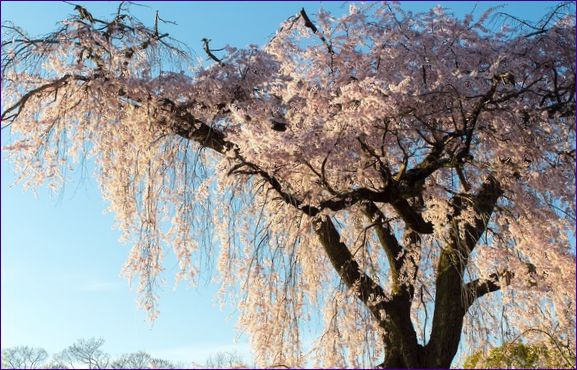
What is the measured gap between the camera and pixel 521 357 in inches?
227

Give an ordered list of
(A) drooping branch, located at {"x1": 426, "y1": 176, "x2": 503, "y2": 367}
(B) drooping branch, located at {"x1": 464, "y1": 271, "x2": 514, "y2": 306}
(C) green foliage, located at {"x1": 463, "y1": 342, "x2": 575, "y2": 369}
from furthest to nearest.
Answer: (A) drooping branch, located at {"x1": 426, "y1": 176, "x2": 503, "y2": 367} → (B) drooping branch, located at {"x1": 464, "y1": 271, "x2": 514, "y2": 306} → (C) green foliage, located at {"x1": 463, "y1": 342, "x2": 575, "y2": 369}

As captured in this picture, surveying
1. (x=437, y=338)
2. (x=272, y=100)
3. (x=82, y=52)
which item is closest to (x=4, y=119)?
(x=82, y=52)

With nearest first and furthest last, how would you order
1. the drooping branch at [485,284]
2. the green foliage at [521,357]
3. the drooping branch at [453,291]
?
the green foliage at [521,357] < the drooping branch at [485,284] < the drooping branch at [453,291]

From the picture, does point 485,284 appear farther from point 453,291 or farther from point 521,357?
point 521,357

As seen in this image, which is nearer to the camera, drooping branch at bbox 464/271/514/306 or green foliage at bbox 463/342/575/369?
green foliage at bbox 463/342/575/369

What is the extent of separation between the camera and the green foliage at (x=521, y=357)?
453 cm

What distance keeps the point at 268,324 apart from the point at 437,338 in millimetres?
1548

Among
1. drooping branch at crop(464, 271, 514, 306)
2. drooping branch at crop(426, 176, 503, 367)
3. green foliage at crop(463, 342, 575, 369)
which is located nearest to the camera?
green foliage at crop(463, 342, 575, 369)

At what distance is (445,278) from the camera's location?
19.1ft

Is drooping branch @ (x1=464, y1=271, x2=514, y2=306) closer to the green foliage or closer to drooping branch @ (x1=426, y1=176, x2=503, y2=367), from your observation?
drooping branch @ (x1=426, y1=176, x2=503, y2=367)

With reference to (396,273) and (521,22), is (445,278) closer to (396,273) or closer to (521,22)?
(396,273)

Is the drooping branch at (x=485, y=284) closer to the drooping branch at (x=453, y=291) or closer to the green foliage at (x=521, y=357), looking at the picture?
the drooping branch at (x=453, y=291)

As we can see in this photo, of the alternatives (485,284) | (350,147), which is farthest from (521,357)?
(350,147)

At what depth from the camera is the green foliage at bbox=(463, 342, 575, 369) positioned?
4.53 metres
